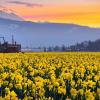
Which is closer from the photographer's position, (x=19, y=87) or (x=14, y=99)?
(x=14, y=99)

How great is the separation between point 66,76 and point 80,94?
2.55 metres

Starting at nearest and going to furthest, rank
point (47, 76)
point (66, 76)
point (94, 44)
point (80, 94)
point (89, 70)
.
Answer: point (80, 94) → point (66, 76) → point (47, 76) → point (89, 70) → point (94, 44)

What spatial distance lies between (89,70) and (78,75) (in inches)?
62.4

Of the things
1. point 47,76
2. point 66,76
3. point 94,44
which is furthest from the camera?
point 94,44

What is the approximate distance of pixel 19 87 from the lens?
34.3 feet

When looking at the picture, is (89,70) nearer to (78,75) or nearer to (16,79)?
(78,75)

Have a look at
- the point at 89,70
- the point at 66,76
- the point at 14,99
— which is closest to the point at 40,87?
the point at 14,99

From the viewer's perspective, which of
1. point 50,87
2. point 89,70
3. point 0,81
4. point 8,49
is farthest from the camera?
point 8,49

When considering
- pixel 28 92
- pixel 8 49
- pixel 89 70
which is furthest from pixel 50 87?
pixel 8 49

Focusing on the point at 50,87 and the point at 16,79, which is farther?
the point at 16,79

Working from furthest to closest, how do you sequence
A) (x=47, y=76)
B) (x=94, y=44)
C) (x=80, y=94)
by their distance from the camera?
(x=94, y=44)
(x=47, y=76)
(x=80, y=94)

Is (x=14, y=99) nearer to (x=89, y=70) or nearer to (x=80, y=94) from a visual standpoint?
(x=80, y=94)

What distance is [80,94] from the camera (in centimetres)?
944

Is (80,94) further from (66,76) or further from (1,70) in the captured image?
(1,70)
